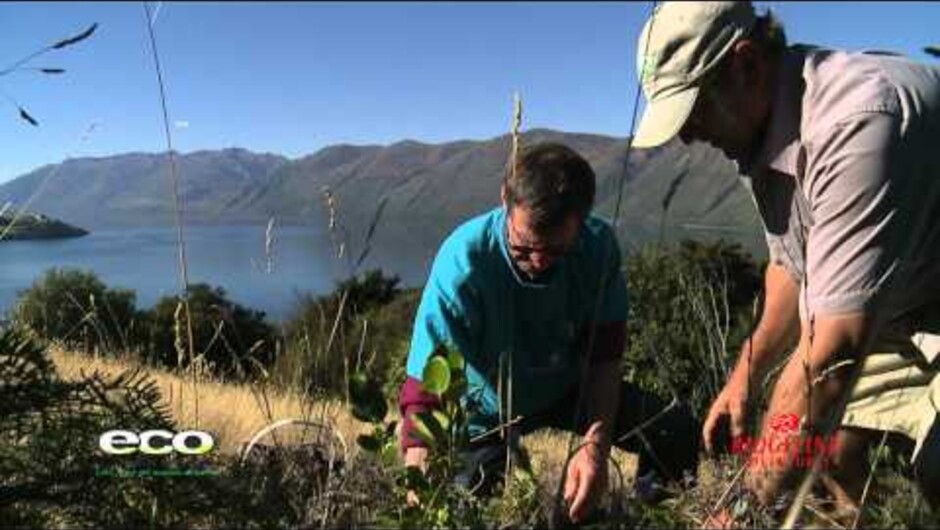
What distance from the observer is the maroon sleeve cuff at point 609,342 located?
3510 mm

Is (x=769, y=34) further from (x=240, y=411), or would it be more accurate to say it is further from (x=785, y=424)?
(x=240, y=411)

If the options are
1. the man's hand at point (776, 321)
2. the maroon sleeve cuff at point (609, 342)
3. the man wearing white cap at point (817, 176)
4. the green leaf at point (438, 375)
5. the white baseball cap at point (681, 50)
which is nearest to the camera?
the green leaf at point (438, 375)

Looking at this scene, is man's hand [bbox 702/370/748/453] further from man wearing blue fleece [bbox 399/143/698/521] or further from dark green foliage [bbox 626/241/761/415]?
dark green foliage [bbox 626/241/761/415]

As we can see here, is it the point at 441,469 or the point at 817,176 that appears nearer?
the point at 441,469

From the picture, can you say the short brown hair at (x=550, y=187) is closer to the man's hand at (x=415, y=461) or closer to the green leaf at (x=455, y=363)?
the man's hand at (x=415, y=461)

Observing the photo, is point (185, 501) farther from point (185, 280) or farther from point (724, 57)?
point (724, 57)

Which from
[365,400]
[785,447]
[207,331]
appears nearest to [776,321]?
[785,447]

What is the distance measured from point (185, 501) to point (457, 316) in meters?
1.56

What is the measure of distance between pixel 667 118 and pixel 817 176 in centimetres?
36

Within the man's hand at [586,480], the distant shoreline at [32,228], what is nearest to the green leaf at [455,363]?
the man's hand at [586,480]

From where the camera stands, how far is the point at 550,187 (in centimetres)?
308

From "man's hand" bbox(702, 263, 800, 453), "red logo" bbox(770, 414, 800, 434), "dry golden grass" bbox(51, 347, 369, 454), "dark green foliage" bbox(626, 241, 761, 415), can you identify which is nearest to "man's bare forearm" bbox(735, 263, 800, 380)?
"man's hand" bbox(702, 263, 800, 453)

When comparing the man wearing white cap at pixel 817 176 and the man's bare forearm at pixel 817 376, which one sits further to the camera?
the man wearing white cap at pixel 817 176

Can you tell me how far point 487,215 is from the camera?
11.8ft
